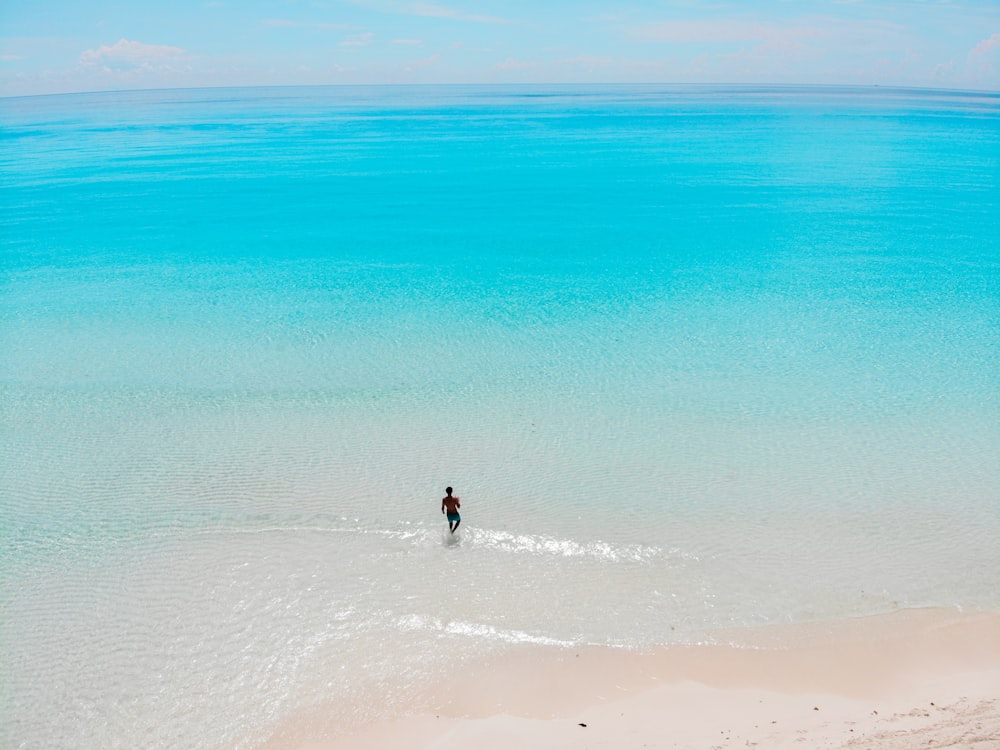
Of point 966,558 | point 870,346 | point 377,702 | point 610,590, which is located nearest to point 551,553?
point 610,590

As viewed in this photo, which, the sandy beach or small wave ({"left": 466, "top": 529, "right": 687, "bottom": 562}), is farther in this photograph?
small wave ({"left": 466, "top": 529, "right": 687, "bottom": 562})

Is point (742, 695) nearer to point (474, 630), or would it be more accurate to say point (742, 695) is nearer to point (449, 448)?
point (474, 630)

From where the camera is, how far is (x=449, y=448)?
14961mm

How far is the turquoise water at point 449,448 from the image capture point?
10.1m

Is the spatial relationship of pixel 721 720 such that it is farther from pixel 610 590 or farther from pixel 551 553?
pixel 551 553

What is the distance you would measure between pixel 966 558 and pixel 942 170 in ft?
162

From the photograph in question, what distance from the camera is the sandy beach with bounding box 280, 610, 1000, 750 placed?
26.2ft

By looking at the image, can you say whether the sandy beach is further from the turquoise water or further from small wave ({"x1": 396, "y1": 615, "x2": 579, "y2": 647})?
the turquoise water

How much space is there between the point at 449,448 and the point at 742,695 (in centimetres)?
781

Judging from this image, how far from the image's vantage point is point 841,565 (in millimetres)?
11367

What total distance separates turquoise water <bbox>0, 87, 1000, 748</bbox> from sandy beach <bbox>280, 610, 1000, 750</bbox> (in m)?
0.38

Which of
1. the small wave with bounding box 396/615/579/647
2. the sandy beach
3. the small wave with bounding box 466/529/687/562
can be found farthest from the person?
the sandy beach

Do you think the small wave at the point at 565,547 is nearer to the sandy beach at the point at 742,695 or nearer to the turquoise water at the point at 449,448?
the turquoise water at the point at 449,448

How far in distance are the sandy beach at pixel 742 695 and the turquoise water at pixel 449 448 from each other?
378 millimetres
